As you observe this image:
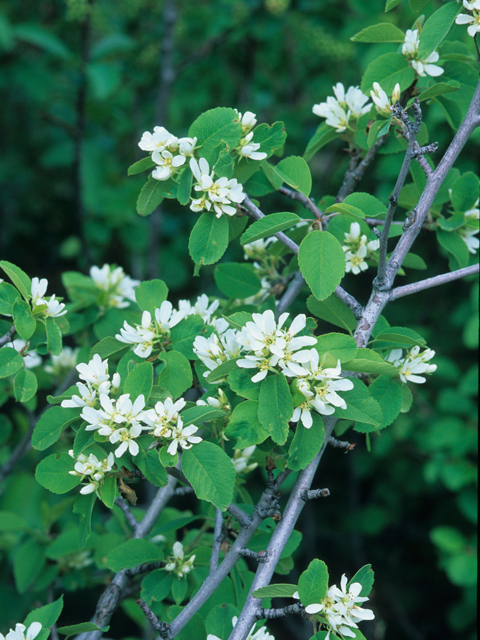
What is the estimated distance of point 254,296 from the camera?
1.44 m

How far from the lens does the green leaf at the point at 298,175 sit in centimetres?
105

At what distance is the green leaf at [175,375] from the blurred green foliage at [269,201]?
145cm

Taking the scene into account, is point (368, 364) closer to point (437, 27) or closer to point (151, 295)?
point (151, 295)

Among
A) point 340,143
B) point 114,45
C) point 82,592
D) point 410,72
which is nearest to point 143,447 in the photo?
point 410,72

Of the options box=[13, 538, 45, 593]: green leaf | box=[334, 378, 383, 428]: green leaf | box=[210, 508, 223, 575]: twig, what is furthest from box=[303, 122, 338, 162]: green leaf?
box=[13, 538, 45, 593]: green leaf

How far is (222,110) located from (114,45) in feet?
6.62

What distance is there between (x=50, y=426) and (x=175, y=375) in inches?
9.4

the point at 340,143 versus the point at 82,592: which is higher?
the point at 340,143

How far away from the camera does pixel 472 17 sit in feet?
3.41

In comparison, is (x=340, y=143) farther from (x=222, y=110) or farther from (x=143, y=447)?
(x=143, y=447)

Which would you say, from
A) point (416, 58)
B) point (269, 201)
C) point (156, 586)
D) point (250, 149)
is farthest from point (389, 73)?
point (269, 201)

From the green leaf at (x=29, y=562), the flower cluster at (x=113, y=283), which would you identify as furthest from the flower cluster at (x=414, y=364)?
the green leaf at (x=29, y=562)

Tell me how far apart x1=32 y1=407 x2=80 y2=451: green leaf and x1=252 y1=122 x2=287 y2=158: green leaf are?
0.61 meters

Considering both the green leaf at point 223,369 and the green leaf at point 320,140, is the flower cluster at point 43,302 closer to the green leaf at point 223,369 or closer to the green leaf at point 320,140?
the green leaf at point 223,369
